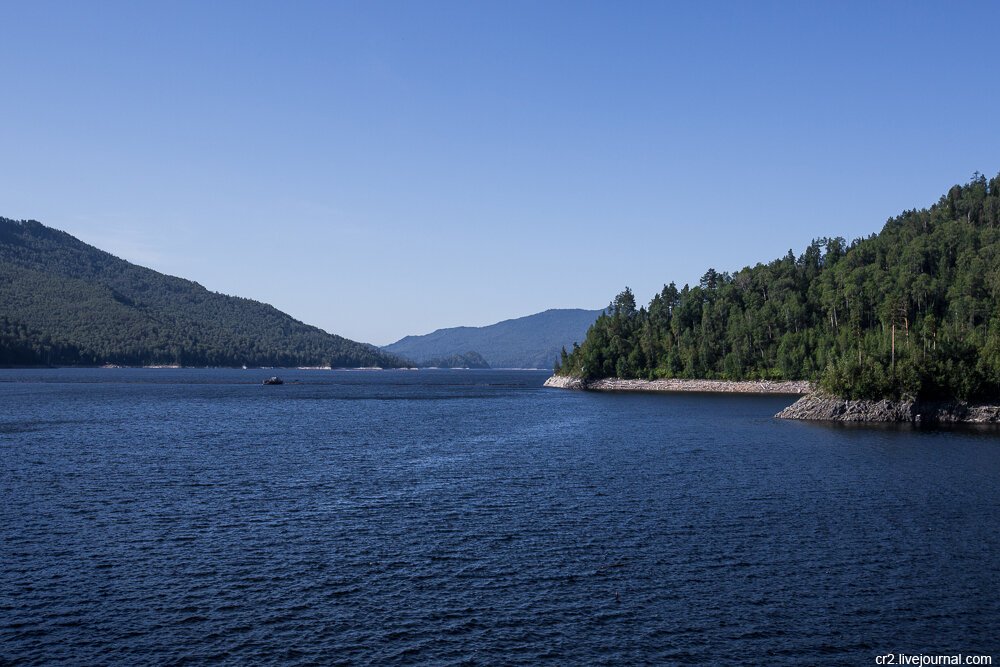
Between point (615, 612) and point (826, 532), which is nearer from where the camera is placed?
point (615, 612)

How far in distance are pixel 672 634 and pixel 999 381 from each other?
108167 millimetres

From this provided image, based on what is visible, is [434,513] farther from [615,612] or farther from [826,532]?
[826,532]

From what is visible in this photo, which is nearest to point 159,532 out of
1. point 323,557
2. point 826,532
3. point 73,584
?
point 73,584

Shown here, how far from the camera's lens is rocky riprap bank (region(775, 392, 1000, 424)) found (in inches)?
4181

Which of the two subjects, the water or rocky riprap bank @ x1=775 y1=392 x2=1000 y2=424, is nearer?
the water

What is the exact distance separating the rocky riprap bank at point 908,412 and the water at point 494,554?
3168 centimetres

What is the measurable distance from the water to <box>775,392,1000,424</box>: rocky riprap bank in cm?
3168

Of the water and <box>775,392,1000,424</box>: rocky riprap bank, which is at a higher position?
<box>775,392,1000,424</box>: rocky riprap bank

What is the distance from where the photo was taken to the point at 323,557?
120 ft

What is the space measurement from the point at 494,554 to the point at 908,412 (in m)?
96.3

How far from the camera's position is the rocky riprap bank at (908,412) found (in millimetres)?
106188

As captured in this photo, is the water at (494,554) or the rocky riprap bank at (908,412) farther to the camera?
the rocky riprap bank at (908,412)

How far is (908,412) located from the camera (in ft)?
353

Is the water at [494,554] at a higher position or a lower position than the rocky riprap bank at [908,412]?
lower
